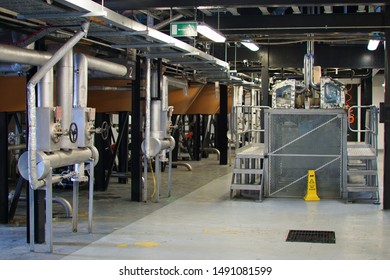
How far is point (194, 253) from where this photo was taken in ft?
22.2

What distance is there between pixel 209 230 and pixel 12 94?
3946 millimetres

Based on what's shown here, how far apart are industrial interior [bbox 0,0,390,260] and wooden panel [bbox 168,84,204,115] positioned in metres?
1.40

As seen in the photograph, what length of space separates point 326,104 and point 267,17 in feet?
9.54

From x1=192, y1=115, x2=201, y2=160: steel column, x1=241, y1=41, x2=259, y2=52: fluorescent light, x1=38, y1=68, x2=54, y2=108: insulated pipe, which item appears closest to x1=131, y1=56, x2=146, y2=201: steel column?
x1=241, y1=41, x2=259, y2=52: fluorescent light

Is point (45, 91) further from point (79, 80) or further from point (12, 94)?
point (12, 94)

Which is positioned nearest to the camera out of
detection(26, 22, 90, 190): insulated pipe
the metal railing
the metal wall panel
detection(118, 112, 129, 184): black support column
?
detection(26, 22, 90, 190): insulated pipe

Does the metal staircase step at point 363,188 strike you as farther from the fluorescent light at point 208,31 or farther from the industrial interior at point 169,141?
the fluorescent light at point 208,31

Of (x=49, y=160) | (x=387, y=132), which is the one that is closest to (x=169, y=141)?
(x=387, y=132)

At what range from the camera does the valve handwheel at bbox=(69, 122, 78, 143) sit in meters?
7.31

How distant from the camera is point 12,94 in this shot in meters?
8.96

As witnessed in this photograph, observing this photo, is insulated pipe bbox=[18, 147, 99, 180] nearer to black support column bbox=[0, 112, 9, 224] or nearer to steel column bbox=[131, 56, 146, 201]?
black support column bbox=[0, 112, 9, 224]

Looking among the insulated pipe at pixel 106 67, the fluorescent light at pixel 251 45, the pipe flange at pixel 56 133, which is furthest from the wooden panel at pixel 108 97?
the pipe flange at pixel 56 133

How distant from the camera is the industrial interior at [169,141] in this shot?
684 centimetres

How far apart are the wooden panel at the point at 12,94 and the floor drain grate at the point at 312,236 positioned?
4.77m
